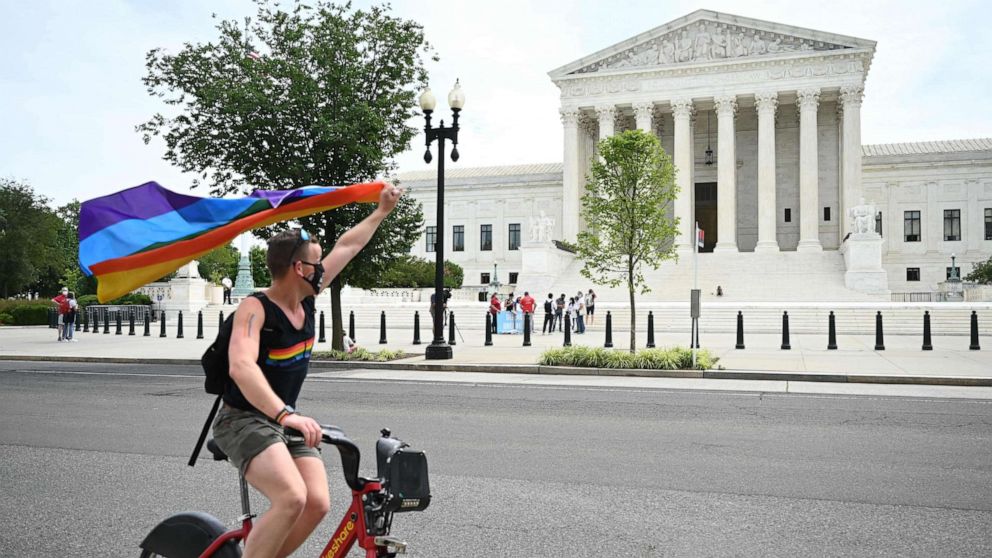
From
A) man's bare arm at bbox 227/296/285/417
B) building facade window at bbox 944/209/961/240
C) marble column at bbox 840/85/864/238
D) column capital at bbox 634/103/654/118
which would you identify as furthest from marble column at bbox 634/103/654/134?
man's bare arm at bbox 227/296/285/417

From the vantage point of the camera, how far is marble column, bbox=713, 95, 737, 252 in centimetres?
5634

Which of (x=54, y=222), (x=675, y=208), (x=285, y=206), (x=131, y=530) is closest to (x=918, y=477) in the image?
(x=285, y=206)

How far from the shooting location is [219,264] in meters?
106

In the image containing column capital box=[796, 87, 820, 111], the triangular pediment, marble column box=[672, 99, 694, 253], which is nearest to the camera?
column capital box=[796, 87, 820, 111]

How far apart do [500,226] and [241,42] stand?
57498 millimetres

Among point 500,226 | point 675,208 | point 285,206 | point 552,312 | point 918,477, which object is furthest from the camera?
point 500,226

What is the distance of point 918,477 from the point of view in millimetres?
6699

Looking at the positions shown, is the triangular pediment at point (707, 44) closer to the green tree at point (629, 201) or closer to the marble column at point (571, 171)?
the marble column at point (571, 171)

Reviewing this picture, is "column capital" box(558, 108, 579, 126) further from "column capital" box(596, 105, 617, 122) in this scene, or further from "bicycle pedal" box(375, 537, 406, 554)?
"bicycle pedal" box(375, 537, 406, 554)

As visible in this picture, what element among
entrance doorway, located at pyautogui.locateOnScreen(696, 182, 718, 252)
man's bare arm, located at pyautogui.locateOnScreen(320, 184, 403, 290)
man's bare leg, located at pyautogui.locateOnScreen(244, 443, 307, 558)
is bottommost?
man's bare leg, located at pyautogui.locateOnScreen(244, 443, 307, 558)

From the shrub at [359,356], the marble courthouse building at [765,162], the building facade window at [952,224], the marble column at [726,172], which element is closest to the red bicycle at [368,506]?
the shrub at [359,356]

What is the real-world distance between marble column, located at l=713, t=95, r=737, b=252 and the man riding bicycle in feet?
179

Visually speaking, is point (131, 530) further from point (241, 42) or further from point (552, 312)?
point (552, 312)

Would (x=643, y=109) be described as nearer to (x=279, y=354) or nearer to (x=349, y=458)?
(x=279, y=354)
